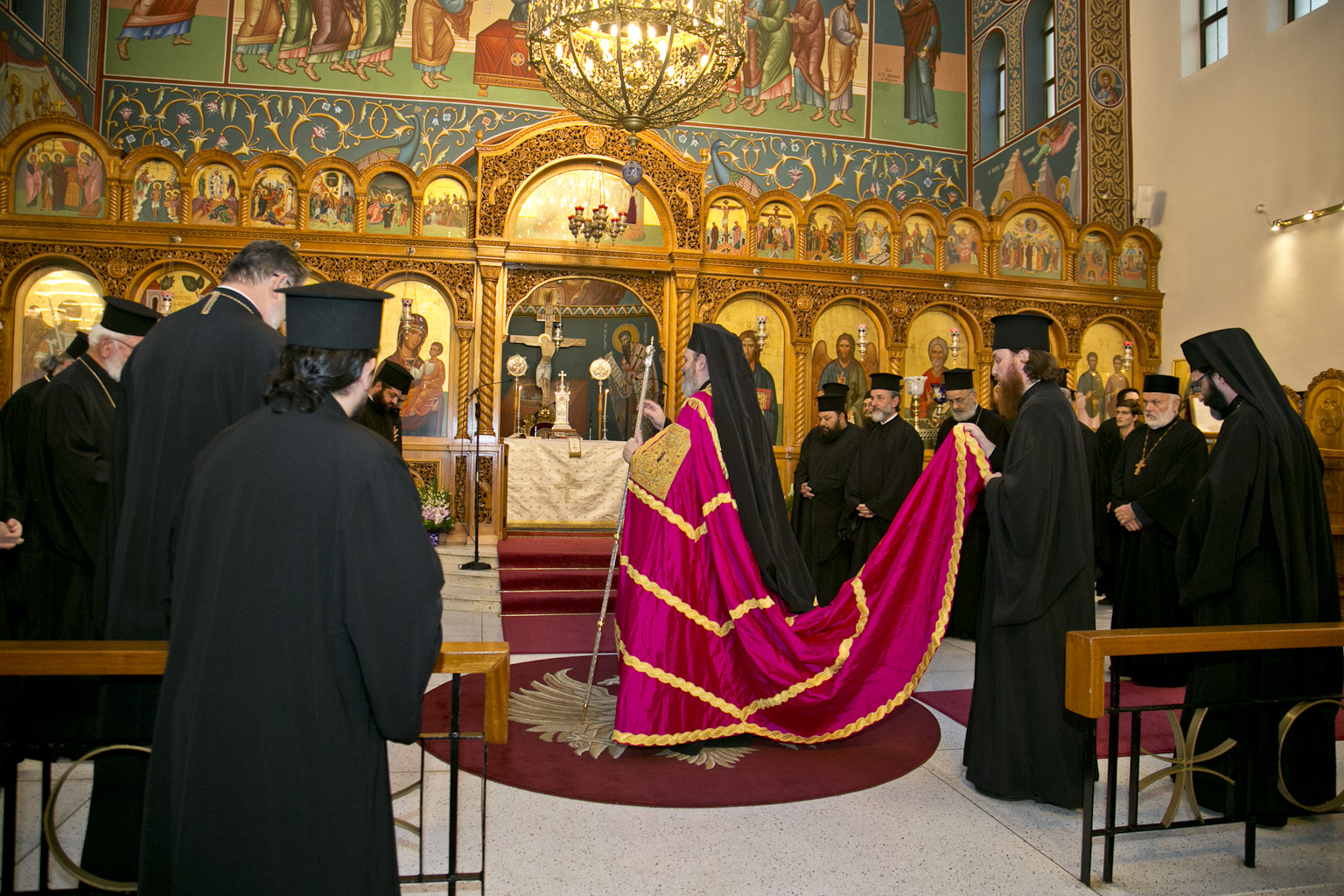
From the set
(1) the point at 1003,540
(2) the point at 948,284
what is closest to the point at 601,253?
(2) the point at 948,284

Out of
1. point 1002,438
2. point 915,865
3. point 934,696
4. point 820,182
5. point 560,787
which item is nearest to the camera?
point 915,865

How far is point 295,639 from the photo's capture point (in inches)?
71.1

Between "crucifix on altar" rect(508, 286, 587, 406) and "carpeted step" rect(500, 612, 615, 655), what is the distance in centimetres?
406

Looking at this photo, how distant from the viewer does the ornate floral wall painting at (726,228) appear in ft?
35.4

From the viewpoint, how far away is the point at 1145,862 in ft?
11.0

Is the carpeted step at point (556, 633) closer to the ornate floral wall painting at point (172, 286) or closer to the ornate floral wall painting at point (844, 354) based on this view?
the ornate floral wall painting at point (844, 354)

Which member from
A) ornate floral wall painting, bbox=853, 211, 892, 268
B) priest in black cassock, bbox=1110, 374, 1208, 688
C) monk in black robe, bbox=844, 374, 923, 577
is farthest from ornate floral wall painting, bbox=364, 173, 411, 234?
priest in black cassock, bbox=1110, 374, 1208, 688

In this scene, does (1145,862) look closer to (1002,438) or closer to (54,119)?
(1002,438)

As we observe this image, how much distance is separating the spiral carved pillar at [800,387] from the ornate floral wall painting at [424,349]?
4.17 metres

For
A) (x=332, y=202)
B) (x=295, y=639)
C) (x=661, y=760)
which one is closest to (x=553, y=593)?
(x=661, y=760)

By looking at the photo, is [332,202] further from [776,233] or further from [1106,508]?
[1106,508]

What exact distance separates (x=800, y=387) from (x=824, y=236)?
1.95m

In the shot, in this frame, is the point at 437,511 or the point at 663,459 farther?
the point at 437,511

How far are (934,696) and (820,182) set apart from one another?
11588 mm
